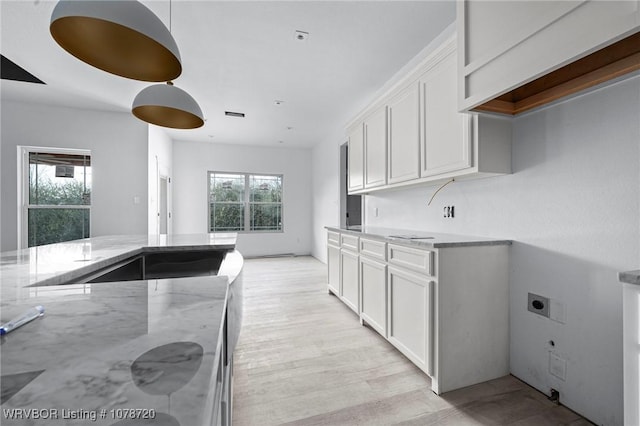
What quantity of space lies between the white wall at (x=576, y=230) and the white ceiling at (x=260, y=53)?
4.37ft

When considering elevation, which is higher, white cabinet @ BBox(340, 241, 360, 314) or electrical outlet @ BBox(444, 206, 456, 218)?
electrical outlet @ BBox(444, 206, 456, 218)

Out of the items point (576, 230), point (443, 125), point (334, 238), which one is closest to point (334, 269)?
point (334, 238)

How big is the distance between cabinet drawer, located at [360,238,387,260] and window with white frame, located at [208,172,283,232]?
15.3 ft

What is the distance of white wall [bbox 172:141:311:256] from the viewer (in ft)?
21.2

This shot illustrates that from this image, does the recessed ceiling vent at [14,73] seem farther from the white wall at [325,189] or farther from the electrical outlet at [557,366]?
the electrical outlet at [557,366]

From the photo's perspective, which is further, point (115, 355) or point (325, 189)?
point (325, 189)

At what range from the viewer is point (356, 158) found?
3.60 metres

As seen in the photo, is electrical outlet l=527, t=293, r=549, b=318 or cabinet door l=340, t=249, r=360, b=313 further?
cabinet door l=340, t=249, r=360, b=313

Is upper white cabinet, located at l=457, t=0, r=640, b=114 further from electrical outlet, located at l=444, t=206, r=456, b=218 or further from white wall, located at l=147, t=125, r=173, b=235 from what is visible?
white wall, located at l=147, t=125, r=173, b=235

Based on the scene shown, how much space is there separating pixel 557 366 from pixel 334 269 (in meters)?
2.30

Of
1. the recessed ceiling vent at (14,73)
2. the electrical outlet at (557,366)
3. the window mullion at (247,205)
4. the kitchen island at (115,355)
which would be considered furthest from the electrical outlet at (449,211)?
the window mullion at (247,205)

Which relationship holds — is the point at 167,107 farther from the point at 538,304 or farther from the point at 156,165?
the point at 156,165

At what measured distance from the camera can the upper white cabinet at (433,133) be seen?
1.85m

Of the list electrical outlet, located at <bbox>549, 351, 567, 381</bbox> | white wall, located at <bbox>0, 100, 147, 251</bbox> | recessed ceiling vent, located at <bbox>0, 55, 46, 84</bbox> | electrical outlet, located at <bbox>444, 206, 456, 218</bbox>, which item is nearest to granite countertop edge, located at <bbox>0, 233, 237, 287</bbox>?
electrical outlet, located at <bbox>444, 206, 456, 218</bbox>
